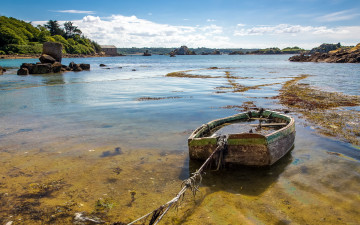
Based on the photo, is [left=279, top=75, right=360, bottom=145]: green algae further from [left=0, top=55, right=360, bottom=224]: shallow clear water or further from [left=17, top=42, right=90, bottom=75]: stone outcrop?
[left=17, top=42, right=90, bottom=75]: stone outcrop

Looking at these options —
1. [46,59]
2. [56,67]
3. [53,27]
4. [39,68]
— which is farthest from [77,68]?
[53,27]

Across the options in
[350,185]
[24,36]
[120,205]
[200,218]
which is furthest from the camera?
[24,36]

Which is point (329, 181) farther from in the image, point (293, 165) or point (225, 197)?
point (225, 197)

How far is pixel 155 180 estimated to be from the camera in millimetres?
6168

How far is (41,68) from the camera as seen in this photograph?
127 feet

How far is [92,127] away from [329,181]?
8.62 metres

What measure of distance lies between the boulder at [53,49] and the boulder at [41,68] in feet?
20.6

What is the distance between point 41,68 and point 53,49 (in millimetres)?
7594

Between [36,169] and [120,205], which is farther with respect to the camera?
[36,169]

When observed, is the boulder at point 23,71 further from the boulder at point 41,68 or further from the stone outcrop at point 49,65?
the boulder at point 41,68

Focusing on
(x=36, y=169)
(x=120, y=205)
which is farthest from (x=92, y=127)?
(x=120, y=205)

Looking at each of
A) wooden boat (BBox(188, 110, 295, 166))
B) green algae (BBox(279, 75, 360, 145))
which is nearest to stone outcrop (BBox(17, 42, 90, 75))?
green algae (BBox(279, 75, 360, 145))

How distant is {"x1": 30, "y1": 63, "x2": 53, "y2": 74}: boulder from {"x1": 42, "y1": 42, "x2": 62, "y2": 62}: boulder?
6.27m

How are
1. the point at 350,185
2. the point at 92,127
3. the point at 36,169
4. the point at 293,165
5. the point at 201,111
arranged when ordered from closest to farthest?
the point at 350,185 < the point at 36,169 < the point at 293,165 < the point at 92,127 < the point at 201,111
